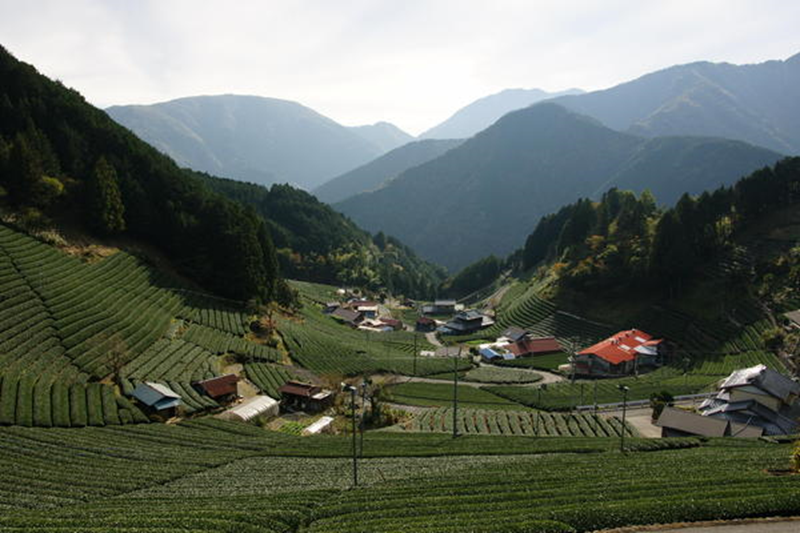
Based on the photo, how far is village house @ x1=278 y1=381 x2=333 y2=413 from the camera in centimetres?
4570

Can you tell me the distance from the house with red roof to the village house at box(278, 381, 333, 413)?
34.2m

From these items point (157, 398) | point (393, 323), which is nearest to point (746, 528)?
point (157, 398)

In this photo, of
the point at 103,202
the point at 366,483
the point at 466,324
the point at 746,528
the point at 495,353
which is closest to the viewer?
the point at 746,528

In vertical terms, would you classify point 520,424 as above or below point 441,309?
above

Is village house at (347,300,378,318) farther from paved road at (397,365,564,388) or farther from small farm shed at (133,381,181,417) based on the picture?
small farm shed at (133,381,181,417)

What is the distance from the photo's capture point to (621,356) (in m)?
62.9

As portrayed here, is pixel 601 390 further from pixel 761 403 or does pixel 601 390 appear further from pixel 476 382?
pixel 761 403

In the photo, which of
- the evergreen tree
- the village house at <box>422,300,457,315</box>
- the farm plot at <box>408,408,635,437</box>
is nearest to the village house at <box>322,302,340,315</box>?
the village house at <box>422,300,457,315</box>

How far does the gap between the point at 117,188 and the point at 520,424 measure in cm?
5773

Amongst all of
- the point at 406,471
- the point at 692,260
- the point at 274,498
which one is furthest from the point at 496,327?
the point at 274,498

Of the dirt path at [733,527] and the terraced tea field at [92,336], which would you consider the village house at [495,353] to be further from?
the dirt path at [733,527]

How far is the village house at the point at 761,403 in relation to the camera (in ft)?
132

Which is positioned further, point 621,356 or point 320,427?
point 621,356

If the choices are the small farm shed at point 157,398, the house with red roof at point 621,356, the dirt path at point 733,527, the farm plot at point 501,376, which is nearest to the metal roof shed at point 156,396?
the small farm shed at point 157,398
